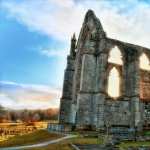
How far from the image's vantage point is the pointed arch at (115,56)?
129 feet

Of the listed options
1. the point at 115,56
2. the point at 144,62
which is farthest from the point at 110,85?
the point at 144,62

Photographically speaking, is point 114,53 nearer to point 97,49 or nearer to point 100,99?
point 97,49

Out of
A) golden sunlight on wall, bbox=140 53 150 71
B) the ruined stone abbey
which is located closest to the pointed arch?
the ruined stone abbey

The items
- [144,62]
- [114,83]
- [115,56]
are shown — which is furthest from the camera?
[144,62]

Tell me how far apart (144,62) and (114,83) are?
656 cm

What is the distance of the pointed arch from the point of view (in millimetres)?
39297

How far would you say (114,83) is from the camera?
38.4 metres

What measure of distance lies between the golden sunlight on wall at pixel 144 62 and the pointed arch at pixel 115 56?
139 inches

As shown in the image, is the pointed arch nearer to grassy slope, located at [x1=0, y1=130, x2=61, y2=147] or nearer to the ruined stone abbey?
the ruined stone abbey

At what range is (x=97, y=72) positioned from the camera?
37.5m

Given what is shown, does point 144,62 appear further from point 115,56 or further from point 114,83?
point 114,83

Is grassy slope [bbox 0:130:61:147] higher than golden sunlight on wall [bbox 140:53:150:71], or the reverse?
golden sunlight on wall [bbox 140:53:150:71]

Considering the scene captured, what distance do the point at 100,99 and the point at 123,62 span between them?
7765 mm

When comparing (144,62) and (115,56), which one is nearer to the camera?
(115,56)
